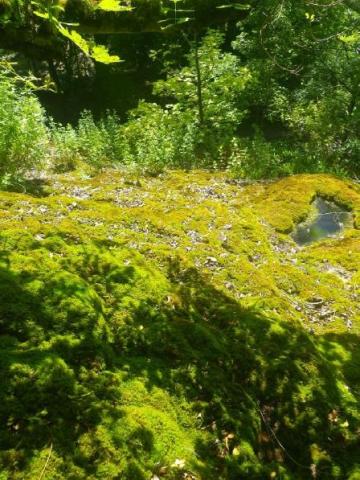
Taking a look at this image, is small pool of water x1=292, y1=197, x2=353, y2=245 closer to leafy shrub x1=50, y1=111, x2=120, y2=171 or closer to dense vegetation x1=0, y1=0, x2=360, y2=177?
dense vegetation x1=0, y1=0, x2=360, y2=177

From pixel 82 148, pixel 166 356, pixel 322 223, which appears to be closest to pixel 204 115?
pixel 82 148

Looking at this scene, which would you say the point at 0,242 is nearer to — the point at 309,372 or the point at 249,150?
the point at 309,372

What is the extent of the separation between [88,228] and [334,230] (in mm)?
5086

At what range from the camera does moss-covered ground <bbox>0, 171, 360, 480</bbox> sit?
119 inches

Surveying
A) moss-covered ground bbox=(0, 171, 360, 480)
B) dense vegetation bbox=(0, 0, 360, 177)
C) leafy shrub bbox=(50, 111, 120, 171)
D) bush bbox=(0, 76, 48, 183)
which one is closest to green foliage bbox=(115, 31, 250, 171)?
dense vegetation bbox=(0, 0, 360, 177)

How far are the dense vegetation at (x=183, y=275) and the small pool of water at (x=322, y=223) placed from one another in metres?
0.13

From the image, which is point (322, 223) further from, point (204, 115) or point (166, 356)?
point (166, 356)

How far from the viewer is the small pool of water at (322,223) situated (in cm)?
884

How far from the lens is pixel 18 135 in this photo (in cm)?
920

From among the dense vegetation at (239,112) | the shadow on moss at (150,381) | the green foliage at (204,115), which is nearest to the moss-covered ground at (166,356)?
the shadow on moss at (150,381)

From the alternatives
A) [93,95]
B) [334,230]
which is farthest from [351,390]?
[93,95]

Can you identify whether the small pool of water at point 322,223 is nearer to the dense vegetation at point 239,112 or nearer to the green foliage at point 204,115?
the dense vegetation at point 239,112

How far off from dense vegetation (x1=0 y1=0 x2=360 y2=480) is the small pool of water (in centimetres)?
13

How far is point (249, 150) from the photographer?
40.4ft
